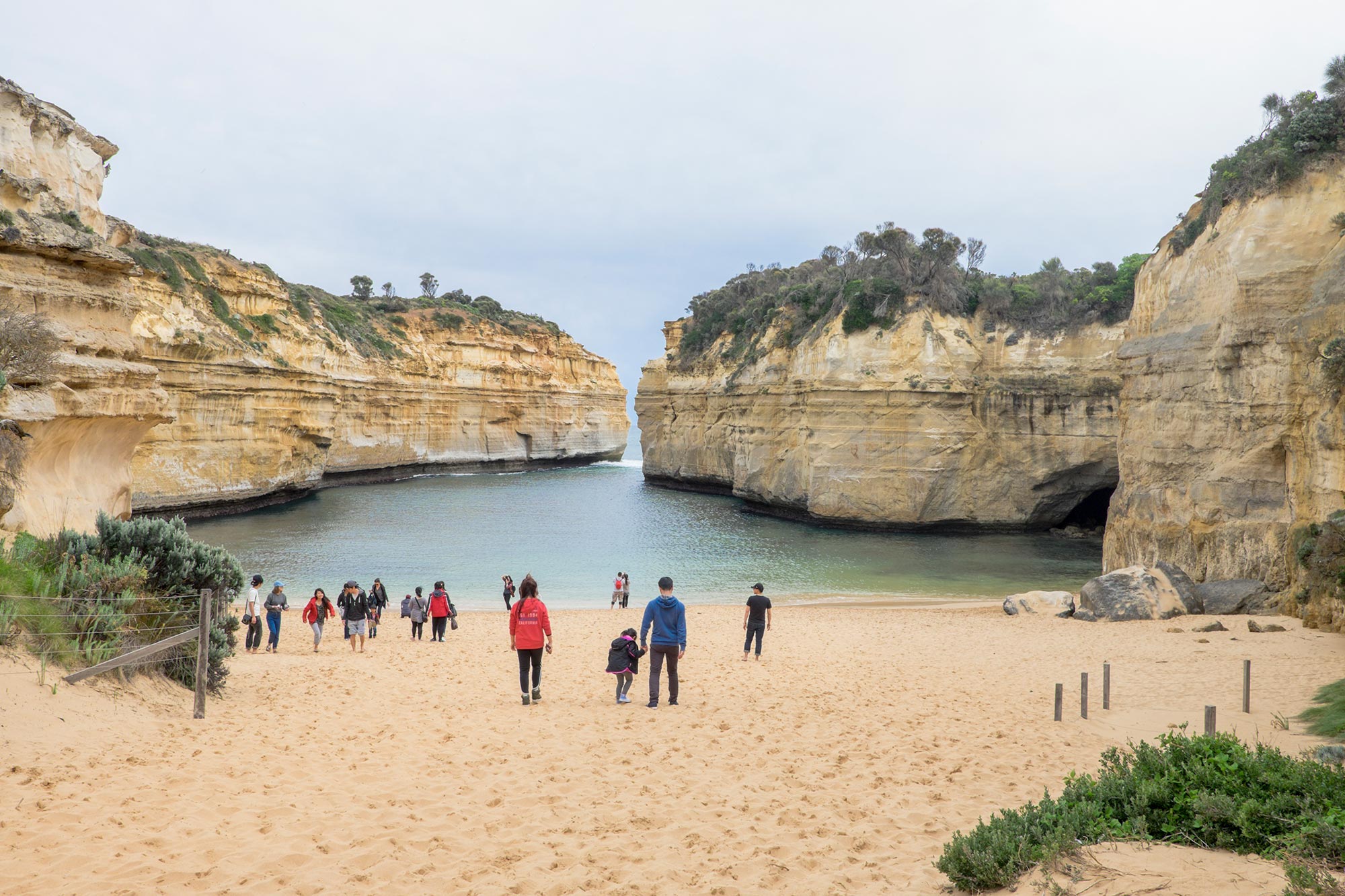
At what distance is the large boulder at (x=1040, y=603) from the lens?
61.5 ft

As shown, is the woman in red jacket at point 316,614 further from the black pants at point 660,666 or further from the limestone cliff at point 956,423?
the limestone cliff at point 956,423

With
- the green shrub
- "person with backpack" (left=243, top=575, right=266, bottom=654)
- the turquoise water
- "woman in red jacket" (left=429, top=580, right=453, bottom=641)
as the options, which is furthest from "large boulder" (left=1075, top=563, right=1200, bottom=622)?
the green shrub

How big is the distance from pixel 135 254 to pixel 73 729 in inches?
1474

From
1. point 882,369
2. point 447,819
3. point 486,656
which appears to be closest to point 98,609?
point 447,819

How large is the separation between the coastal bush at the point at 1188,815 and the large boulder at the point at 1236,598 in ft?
47.3

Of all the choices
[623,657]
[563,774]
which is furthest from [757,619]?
[563,774]

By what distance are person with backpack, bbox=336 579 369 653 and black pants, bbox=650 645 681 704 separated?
761 cm

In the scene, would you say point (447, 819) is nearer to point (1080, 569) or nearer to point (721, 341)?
point (1080, 569)

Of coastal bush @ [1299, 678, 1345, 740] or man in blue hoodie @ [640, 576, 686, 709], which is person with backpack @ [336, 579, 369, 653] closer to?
man in blue hoodie @ [640, 576, 686, 709]

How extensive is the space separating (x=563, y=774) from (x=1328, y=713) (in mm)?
8468

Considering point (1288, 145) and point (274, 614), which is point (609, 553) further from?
point (1288, 145)

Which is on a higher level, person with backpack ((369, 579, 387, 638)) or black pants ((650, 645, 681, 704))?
black pants ((650, 645, 681, 704))

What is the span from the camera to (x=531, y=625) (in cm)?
873

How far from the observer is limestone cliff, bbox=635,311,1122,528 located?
3397cm
